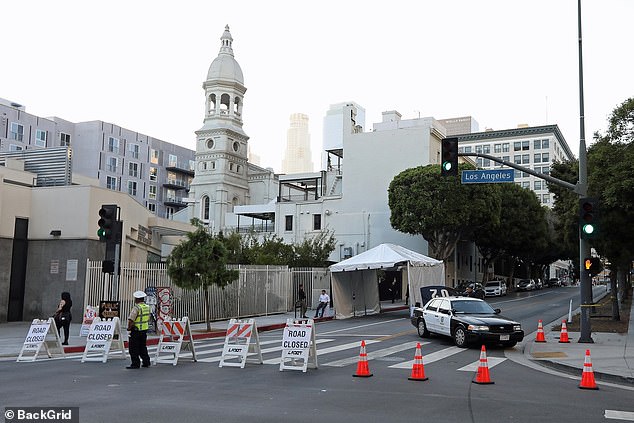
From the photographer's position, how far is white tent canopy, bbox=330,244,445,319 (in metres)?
31.1

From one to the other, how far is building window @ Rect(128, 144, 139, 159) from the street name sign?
70.1 m

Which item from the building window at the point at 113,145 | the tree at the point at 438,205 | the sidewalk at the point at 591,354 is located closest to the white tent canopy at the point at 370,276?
the sidewalk at the point at 591,354

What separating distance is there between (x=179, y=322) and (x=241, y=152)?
6780 centimetres

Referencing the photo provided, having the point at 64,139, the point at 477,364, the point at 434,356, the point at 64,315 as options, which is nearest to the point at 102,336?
the point at 64,315

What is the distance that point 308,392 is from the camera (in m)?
10.6

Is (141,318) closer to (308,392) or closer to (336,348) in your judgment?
(308,392)

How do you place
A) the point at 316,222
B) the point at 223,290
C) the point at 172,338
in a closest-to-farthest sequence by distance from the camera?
the point at 172,338, the point at 223,290, the point at 316,222

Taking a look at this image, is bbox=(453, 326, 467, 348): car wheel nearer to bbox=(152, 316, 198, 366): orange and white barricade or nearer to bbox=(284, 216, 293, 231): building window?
bbox=(152, 316, 198, 366): orange and white barricade

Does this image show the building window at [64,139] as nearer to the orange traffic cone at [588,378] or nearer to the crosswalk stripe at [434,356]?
the crosswalk stripe at [434,356]

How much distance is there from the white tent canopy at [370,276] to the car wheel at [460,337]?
11443mm

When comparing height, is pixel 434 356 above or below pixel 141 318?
below

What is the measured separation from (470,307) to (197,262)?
381 inches

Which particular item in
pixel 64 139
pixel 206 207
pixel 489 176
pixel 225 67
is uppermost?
pixel 225 67

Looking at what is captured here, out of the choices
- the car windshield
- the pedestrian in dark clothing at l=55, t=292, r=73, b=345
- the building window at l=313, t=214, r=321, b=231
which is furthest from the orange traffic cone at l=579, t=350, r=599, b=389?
the building window at l=313, t=214, r=321, b=231
